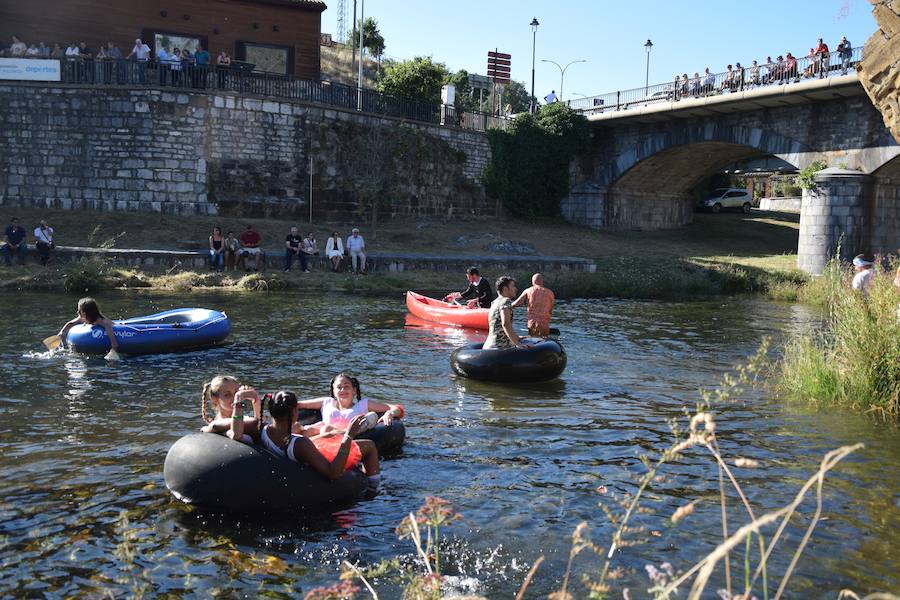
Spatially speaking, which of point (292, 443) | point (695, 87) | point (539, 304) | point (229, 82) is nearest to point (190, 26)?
point (229, 82)

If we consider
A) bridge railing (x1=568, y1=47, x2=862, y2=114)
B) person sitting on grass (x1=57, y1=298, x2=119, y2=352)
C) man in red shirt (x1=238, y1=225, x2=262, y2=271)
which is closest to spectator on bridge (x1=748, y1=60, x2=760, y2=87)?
bridge railing (x1=568, y1=47, x2=862, y2=114)

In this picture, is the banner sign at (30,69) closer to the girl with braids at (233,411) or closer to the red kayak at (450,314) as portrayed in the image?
the red kayak at (450,314)

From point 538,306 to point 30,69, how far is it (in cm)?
2111

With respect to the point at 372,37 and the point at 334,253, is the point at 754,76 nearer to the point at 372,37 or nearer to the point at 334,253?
the point at 334,253

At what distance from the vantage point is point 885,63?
12727 millimetres

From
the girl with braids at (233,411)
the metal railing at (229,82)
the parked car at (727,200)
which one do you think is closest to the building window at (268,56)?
the metal railing at (229,82)

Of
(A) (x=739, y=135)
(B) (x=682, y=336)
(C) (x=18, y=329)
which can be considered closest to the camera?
(C) (x=18, y=329)

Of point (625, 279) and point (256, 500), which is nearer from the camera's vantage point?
point (256, 500)

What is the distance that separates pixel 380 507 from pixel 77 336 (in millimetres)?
7910

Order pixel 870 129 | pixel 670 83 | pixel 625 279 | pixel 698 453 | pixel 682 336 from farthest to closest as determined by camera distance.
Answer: pixel 670 83
pixel 870 129
pixel 625 279
pixel 682 336
pixel 698 453

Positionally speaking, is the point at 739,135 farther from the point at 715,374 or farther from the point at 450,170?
the point at 715,374

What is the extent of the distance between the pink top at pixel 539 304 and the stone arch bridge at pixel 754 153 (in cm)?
1638

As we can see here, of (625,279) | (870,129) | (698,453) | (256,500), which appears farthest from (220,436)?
(870,129)

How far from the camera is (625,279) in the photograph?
80.4 feet
